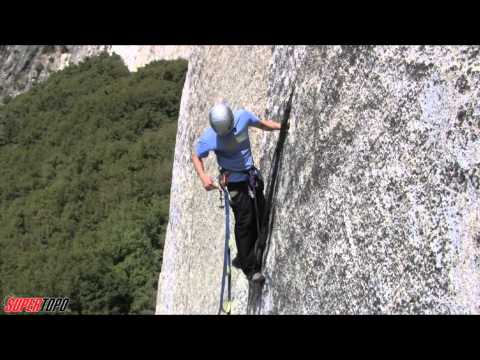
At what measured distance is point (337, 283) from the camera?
17.2 feet

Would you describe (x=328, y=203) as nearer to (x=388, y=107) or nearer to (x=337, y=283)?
(x=337, y=283)

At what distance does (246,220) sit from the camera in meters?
6.71

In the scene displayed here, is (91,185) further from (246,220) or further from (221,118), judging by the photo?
(221,118)

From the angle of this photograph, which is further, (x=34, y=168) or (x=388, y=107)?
(x=34, y=168)

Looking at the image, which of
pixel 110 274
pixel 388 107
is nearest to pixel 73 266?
pixel 110 274

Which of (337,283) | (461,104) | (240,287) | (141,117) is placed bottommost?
(240,287)

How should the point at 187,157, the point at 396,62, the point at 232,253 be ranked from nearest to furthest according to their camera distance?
the point at 396,62 < the point at 232,253 < the point at 187,157

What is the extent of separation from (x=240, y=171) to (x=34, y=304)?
740 inches

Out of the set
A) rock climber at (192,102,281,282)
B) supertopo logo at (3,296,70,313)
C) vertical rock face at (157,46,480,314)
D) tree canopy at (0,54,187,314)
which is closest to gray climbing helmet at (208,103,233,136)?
rock climber at (192,102,281,282)

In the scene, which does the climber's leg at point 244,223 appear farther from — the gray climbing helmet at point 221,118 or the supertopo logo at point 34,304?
the supertopo logo at point 34,304

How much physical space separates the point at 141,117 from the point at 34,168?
7235mm

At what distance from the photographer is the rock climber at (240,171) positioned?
20.8 feet

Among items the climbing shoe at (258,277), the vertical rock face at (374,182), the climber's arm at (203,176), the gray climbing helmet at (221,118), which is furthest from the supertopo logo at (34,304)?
the gray climbing helmet at (221,118)

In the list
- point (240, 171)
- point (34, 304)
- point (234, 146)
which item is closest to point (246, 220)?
point (240, 171)
